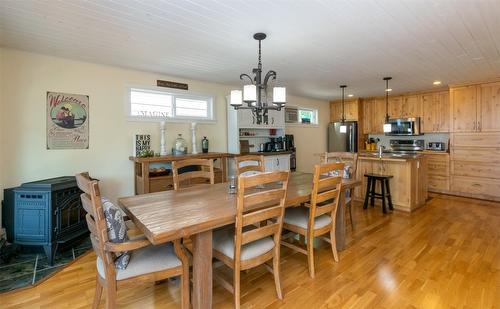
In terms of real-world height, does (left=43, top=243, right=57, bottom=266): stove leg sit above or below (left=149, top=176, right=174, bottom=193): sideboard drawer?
below

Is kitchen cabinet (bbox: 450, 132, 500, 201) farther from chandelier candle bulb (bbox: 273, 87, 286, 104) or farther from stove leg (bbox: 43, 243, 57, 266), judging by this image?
stove leg (bbox: 43, 243, 57, 266)

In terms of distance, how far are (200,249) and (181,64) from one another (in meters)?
2.89

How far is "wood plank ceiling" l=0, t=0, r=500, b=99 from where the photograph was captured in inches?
86.9

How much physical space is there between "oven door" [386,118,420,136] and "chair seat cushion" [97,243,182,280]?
6405 mm

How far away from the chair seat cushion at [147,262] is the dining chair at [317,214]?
119 cm

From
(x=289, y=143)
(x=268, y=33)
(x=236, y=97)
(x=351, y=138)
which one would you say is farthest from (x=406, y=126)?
(x=236, y=97)

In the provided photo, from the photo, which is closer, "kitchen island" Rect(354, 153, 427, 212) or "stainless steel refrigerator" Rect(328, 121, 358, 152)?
"kitchen island" Rect(354, 153, 427, 212)

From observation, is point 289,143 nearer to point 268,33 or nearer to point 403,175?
point 403,175

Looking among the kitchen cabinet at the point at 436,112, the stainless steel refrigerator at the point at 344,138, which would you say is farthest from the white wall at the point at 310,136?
the kitchen cabinet at the point at 436,112

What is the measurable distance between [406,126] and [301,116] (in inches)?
99.8

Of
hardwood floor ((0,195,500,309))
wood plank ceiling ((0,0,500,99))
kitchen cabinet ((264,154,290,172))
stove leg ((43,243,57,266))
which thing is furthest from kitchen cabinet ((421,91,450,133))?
stove leg ((43,243,57,266))

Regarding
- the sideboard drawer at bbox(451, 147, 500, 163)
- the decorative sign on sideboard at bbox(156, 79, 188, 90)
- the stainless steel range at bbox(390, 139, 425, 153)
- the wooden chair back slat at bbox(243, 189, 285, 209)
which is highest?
the decorative sign on sideboard at bbox(156, 79, 188, 90)

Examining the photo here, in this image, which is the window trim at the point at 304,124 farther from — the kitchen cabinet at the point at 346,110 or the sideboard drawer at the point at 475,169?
the sideboard drawer at the point at 475,169

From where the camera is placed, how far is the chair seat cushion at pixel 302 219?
2.53 m
